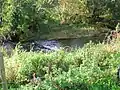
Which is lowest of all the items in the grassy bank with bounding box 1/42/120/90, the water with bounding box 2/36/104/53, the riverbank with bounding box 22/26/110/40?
the water with bounding box 2/36/104/53

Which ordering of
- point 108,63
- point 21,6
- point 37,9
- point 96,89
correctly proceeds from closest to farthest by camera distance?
1. point 96,89
2. point 108,63
3. point 21,6
4. point 37,9

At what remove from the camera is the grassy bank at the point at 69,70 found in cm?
610

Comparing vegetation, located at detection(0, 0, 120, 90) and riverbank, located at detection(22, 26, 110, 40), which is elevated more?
vegetation, located at detection(0, 0, 120, 90)

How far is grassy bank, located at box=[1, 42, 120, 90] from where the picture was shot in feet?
20.0

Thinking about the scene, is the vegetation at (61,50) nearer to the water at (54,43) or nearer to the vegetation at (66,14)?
the vegetation at (66,14)

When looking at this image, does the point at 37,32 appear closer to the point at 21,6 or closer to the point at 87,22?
the point at 21,6

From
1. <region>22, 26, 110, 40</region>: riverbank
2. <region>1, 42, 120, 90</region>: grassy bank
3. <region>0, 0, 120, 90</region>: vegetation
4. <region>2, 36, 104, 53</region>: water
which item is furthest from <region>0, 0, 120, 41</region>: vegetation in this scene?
<region>1, 42, 120, 90</region>: grassy bank

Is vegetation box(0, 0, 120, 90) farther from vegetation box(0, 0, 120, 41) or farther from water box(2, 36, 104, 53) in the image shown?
water box(2, 36, 104, 53)

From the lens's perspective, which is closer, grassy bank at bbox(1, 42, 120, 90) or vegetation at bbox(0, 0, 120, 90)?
grassy bank at bbox(1, 42, 120, 90)

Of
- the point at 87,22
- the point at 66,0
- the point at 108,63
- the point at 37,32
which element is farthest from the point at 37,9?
the point at 108,63

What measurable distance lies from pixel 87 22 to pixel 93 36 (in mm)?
2693

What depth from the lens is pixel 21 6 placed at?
17250mm

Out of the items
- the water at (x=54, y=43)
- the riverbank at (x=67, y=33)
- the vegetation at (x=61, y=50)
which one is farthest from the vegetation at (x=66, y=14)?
the water at (x=54, y=43)

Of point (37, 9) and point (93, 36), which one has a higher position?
point (37, 9)
